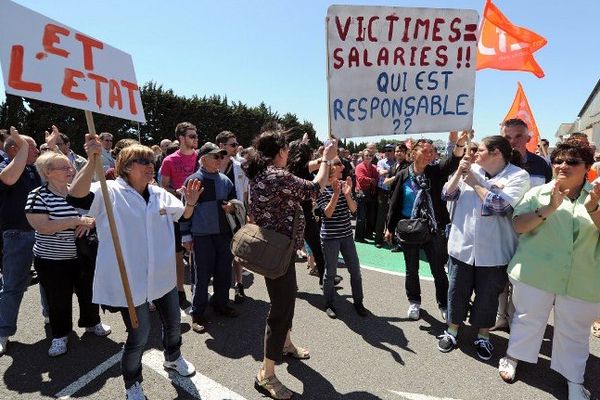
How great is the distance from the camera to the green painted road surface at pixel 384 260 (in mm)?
6160

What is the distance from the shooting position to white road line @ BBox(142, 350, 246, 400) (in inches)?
113

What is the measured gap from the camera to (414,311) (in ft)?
14.0

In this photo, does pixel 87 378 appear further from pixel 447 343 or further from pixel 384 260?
pixel 384 260

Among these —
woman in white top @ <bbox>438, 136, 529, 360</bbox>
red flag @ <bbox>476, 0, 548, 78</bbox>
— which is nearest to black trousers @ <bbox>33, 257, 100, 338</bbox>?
woman in white top @ <bbox>438, 136, 529, 360</bbox>

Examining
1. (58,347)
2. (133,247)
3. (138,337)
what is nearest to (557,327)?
(138,337)

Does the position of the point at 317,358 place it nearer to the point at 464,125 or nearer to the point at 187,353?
the point at 187,353

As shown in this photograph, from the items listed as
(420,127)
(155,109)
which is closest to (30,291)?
(420,127)

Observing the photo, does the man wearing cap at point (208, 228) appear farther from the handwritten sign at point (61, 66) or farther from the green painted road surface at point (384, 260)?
the green painted road surface at point (384, 260)

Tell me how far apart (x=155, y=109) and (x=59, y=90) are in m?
30.2

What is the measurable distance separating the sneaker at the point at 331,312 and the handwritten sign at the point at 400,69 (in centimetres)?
213

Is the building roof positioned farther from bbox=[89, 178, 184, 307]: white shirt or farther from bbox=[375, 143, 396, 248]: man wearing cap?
bbox=[89, 178, 184, 307]: white shirt

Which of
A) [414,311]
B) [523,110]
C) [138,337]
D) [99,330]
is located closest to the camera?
[138,337]

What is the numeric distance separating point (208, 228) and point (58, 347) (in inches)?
67.7

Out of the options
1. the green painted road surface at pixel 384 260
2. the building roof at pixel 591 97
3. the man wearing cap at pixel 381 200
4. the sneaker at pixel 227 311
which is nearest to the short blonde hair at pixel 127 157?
the sneaker at pixel 227 311
